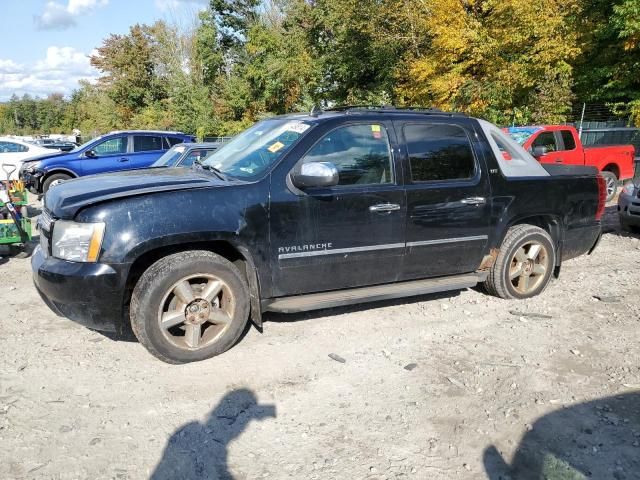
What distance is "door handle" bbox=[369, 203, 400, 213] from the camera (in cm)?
425

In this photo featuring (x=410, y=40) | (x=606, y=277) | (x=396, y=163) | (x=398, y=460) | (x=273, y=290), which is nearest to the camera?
(x=398, y=460)

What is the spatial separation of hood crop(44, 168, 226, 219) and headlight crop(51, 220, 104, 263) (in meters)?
0.09

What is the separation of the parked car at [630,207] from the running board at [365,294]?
4.66m


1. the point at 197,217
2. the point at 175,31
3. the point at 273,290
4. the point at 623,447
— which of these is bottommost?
the point at 623,447

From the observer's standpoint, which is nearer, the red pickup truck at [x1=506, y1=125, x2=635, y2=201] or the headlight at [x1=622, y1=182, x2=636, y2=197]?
the headlight at [x1=622, y1=182, x2=636, y2=197]

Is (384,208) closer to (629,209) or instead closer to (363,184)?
(363,184)

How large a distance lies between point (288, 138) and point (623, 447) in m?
3.13

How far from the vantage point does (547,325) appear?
468 cm

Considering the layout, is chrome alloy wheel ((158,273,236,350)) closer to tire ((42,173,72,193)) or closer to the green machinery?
the green machinery

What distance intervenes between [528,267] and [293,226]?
109 inches

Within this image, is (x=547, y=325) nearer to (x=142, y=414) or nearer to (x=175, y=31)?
(x=142, y=414)

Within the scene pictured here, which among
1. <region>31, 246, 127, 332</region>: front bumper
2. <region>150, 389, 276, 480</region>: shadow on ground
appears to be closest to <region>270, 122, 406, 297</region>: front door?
<region>150, 389, 276, 480</region>: shadow on ground

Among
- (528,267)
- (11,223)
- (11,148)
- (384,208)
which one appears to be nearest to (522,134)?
(528,267)

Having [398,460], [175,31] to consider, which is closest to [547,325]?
[398,460]
